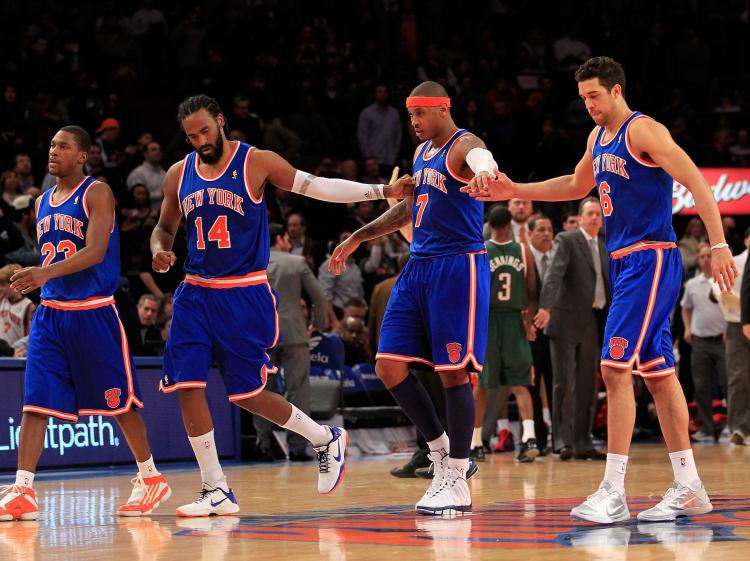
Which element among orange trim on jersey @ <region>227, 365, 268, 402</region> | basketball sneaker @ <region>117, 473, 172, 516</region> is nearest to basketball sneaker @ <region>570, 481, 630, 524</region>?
orange trim on jersey @ <region>227, 365, 268, 402</region>

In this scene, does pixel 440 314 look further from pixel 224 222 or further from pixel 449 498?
pixel 224 222

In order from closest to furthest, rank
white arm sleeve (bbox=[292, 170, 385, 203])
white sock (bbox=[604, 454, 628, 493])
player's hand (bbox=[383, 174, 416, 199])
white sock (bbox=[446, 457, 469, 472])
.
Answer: white sock (bbox=[604, 454, 628, 493]) < white sock (bbox=[446, 457, 469, 472]) < player's hand (bbox=[383, 174, 416, 199]) < white arm sleeve (bbox=[292, 170, 385, 203])

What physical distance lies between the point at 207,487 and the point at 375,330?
14.6 feet

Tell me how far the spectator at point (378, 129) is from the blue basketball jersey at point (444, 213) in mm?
11154

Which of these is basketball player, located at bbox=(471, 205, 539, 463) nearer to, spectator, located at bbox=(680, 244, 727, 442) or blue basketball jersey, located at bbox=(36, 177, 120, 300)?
spectator, located at bbox=(680, 244, 727, 442)

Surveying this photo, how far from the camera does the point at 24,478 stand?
677cm

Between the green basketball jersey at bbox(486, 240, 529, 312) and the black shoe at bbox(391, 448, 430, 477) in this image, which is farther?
the green basketball jersey at bbox(486, 240, 529, 312)

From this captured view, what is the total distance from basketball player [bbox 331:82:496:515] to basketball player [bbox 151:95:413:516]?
29 centimetres

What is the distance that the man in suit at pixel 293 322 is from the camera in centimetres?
1147

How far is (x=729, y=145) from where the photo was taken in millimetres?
20266

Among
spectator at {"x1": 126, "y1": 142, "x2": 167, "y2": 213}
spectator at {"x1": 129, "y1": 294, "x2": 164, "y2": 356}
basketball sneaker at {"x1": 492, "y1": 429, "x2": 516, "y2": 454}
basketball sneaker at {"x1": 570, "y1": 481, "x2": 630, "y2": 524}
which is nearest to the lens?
basketball sneaker at {"x1": 570, "y1": 481, "x2": 630, "y2": 524}

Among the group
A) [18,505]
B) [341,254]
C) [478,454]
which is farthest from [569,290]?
[18,505]

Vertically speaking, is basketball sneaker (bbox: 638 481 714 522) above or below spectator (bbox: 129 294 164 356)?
below

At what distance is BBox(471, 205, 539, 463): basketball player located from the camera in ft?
36.6
